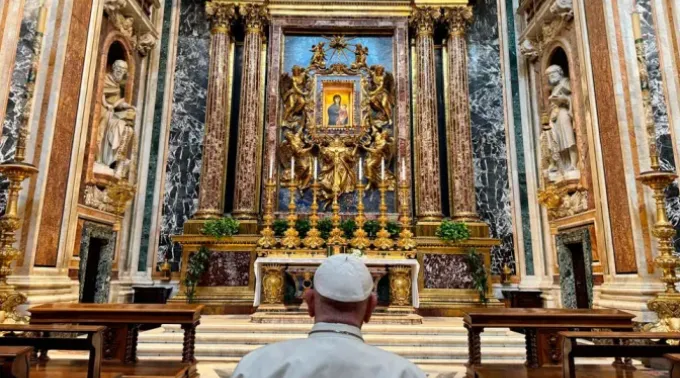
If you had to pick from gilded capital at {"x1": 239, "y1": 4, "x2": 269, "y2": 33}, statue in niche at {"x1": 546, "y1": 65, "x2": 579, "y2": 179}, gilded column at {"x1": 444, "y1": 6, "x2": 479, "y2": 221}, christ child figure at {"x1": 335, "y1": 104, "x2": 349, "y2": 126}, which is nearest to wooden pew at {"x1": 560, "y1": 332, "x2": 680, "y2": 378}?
statue in niche at {"x1": 546, "y1": 65, "x2": 579, "y2": 179}

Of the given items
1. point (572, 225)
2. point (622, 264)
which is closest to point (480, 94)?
point (572, 225)

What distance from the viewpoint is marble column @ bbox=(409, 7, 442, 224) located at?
1053cm

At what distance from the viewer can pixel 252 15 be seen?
11242 mm

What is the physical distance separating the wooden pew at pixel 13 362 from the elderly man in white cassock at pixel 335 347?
190cm

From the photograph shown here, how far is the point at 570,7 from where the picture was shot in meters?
8.89

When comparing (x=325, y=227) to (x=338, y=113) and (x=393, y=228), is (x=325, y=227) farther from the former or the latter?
(x=338, y=113)

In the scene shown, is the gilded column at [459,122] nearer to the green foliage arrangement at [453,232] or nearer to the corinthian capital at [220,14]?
the green foliage arrangement at [453,232]

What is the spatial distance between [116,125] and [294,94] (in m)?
3.93

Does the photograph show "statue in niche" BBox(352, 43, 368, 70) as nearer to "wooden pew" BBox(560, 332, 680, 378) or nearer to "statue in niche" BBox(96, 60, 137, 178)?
"statue in niche" BBox(96, 60, 137, 178)

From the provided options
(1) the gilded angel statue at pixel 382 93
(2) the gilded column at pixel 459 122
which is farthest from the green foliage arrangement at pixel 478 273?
(1) the gilded angel statue at pixel 382 93

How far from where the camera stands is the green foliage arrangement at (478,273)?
9188mm

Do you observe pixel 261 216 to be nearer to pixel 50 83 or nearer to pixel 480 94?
pixel 50 83

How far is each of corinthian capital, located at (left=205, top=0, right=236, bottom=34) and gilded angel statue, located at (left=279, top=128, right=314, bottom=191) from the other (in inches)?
113

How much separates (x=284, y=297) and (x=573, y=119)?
631cm
